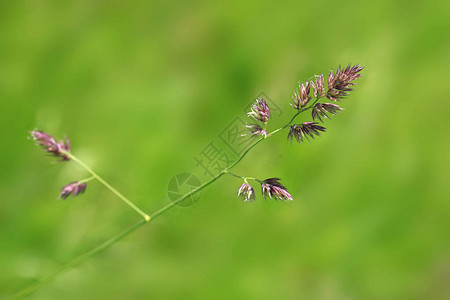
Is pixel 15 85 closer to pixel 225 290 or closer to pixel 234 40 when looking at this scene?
pixel 234 40

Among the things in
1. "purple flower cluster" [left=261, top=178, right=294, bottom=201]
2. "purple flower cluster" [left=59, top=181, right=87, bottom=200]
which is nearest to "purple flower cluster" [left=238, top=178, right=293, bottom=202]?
"purple flower cluster" [left=261, top=178, right=294, bottom=201]

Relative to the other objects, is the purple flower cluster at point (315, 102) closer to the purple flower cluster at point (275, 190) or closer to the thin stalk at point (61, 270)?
the purple flower cluster at point (275, 190)

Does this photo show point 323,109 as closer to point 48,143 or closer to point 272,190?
point 272,190

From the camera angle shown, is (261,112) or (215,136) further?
(215,136)

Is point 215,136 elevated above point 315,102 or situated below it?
above

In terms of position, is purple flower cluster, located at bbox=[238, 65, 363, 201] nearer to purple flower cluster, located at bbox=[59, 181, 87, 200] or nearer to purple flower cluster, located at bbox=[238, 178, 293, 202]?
purple flower cluster, located at bbox=[238, 178, 293, 202]

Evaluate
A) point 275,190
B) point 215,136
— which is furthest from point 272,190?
point 215,136

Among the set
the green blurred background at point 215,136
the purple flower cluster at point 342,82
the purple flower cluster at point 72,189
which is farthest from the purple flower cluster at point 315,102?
the green blurred background at point 215,136

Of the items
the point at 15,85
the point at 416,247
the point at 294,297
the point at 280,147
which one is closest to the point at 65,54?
the point at 15,85
